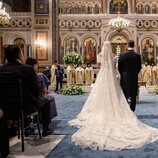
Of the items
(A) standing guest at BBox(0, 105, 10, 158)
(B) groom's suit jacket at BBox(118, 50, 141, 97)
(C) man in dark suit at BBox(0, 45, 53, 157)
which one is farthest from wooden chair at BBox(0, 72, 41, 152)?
(B) groom's suit jacket at BBox(118, 50, 141, 97)

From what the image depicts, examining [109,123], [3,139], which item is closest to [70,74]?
[109,123]

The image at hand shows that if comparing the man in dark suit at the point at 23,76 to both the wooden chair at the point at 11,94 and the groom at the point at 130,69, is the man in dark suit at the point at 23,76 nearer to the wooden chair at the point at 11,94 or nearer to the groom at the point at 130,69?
the wooden chair at the point at 11,94

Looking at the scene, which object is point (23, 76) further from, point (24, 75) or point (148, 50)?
point (148, 50)

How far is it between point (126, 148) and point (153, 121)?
278 centimetres

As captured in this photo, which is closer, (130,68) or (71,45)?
(130,68)

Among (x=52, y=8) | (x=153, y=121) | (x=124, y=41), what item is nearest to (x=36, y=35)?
(x=52, y=8)

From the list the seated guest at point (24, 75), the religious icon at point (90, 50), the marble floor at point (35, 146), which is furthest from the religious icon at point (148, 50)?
the seated guest at point (24, 75)

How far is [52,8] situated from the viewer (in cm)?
2312

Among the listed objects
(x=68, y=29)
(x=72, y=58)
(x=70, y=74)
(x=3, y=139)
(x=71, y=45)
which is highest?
(x=68, y=29)

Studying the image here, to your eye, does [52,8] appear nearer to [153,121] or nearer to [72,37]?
[72,37]

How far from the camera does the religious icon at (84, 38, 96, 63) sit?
23156 millimetres

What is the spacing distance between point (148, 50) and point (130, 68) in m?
15.6

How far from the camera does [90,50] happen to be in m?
23.2

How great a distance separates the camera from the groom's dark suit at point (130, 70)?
7.86 meters
